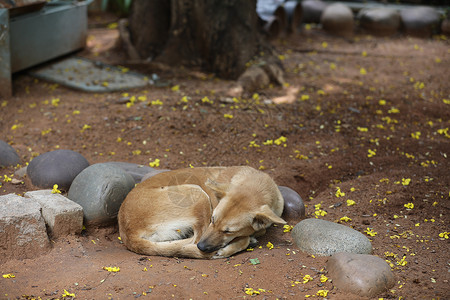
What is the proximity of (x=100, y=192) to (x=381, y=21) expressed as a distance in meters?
10.8

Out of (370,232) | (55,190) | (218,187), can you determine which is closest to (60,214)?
(55,190)

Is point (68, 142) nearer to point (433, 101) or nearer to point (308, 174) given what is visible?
point (308, 174)

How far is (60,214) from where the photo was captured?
4.78m

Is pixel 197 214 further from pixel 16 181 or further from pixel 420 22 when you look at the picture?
pixel 420 22

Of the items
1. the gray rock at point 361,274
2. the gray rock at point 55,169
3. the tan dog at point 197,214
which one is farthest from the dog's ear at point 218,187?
the gray rock at point 55,169

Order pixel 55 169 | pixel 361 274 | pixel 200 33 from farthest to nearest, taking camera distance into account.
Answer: pixel 200 33 < pixel 55 169 < pixel 361 274

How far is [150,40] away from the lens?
33.8 ft

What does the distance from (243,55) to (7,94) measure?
168 inches

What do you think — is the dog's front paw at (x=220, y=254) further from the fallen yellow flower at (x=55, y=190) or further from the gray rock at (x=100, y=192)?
the fallen yellow flower at (x=55, y=190)

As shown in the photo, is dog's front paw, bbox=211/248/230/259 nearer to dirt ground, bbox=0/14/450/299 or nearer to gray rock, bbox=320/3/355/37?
dirt ground, bbox=0/14/450/299

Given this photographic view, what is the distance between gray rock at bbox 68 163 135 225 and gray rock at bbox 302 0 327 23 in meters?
10.6

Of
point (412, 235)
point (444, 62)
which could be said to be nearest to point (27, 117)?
point (412, 235)

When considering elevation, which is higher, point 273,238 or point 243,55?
point 243,55

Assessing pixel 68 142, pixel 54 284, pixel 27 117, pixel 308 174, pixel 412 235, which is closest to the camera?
pixel 54 284
